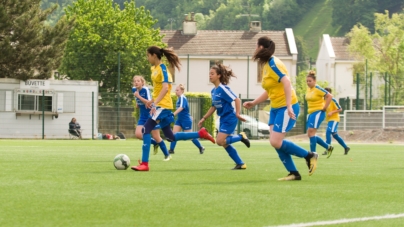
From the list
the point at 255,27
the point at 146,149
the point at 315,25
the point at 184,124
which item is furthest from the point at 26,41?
the point at 315,25

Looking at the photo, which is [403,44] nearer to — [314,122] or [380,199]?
[314,122]

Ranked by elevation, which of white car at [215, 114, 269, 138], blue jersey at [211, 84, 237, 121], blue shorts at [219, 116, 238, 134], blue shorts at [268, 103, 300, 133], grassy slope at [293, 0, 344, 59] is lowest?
white car at [215, 114, 269, 138]

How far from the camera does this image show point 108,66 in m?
43.9

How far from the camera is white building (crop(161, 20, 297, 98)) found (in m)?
59.4

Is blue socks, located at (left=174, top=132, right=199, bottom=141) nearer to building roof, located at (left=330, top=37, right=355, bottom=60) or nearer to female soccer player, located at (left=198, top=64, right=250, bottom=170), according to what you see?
female soccer player, located at (left=198, top=64, right=250, bottom=170)

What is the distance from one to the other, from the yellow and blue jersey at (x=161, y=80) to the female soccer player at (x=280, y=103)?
2.45 meters

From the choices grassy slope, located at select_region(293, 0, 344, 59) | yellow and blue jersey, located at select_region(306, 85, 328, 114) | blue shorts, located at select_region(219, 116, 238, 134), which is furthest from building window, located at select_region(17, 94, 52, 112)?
grassy slope, located at select_region(293, 0, 344, 59)

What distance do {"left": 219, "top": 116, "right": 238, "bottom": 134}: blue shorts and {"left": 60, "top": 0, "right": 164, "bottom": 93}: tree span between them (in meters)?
31.4

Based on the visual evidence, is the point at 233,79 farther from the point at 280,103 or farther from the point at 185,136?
the point at 280,103

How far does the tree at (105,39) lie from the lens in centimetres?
4672

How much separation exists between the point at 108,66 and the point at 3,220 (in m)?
37.6

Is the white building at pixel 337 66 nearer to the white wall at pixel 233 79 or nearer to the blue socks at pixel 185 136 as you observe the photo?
the white wall at pixel 233 79

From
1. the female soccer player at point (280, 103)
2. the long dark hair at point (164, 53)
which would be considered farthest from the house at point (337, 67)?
the female soccer player at point (280, 103)

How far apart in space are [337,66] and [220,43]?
10.5 m
